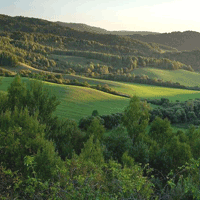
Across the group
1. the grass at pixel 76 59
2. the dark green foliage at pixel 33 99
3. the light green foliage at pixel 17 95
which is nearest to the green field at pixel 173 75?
the grass at pixel 76 59

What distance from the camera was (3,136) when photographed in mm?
19906

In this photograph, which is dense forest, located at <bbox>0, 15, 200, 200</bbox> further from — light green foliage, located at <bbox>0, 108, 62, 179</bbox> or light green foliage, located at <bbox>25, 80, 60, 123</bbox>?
light green foliage, located at <bbox>25, 80, 60, 123</bbox>

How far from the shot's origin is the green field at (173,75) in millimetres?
151062

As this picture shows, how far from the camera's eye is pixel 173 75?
162 meters

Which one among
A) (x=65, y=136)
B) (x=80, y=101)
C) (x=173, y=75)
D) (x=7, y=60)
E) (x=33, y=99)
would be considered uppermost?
(x=7, y=60)

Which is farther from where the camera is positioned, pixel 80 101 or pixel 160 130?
pixel 80 101

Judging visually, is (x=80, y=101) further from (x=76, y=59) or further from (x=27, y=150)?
(x=76, y=59)

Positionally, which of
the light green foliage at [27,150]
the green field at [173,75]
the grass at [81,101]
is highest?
the green field at [173,75]

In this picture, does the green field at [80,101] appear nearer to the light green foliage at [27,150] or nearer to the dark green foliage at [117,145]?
the dark green foliage at [117,145]

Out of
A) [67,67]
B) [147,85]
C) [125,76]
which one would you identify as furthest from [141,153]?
[67,67]

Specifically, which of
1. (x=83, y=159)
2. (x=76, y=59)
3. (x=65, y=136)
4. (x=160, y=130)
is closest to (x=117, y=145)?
(x=65, y=136)

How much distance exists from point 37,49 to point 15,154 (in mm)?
169101

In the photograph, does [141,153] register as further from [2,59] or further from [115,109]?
[2,59]

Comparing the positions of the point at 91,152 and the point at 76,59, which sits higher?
the point at 76,59
